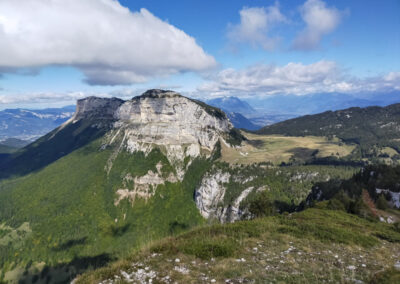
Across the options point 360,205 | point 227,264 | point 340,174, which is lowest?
point 340,174

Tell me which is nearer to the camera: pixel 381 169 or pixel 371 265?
pixel 371 265

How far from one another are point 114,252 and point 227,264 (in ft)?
702

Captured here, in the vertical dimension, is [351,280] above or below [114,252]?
above

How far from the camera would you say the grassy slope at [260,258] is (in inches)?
647

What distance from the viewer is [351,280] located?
15.4 m

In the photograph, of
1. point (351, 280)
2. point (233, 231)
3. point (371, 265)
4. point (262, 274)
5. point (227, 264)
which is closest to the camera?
point (351, 280)

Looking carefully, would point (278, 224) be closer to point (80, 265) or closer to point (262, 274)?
point (262, 274)

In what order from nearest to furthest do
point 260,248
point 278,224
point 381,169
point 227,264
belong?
point 227,264 < point 260,248 < point 278,224 < point 381,169

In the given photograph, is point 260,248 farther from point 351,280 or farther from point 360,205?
point 360,205

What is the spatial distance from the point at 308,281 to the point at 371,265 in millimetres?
8917

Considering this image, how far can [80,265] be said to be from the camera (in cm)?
19538

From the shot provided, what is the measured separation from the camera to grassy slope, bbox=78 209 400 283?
16422mm

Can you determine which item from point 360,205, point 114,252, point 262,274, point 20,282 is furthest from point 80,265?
point 262,274

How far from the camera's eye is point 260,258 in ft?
66.8
